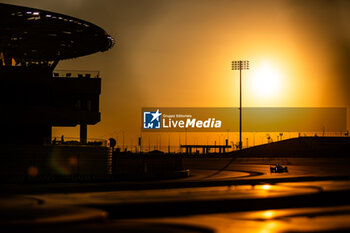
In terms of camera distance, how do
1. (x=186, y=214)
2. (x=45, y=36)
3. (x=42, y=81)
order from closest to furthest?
(x=186, y=214) < (x=42, y=81) < (x=45, y=36)

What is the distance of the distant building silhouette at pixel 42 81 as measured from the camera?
157 ft

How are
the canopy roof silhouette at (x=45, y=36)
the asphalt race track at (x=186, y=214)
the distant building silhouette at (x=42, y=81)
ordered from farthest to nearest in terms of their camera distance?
1. the distant building silhouette at (x=42, y=81)
2. the canopy roof silhouette at (x=45, y=36)
3. the asphalt race track at (x=186, y=214)

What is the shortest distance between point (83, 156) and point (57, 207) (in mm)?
29632

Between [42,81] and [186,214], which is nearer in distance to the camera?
[186,214]

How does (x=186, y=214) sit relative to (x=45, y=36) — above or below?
below

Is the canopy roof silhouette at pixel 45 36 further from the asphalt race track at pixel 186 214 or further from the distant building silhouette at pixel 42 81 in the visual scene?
the asphalt race track at pixel 186 214

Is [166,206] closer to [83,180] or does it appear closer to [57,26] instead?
[83,180]

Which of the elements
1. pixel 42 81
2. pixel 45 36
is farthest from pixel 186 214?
pixel 45 36

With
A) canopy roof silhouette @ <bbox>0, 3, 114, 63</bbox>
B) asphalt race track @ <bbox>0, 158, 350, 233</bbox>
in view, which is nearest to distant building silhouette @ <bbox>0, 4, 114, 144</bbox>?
canopy roof silhouette @ <bbox>0, 3, 114, 63</bbox>

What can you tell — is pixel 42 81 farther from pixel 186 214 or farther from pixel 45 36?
pixel 186 214

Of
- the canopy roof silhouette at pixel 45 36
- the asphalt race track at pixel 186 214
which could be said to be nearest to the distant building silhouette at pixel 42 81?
the canopy roof silhouette at pixel 45 36

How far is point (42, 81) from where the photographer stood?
5169cm

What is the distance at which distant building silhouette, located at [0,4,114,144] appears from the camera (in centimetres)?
4800

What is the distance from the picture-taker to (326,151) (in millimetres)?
133750
